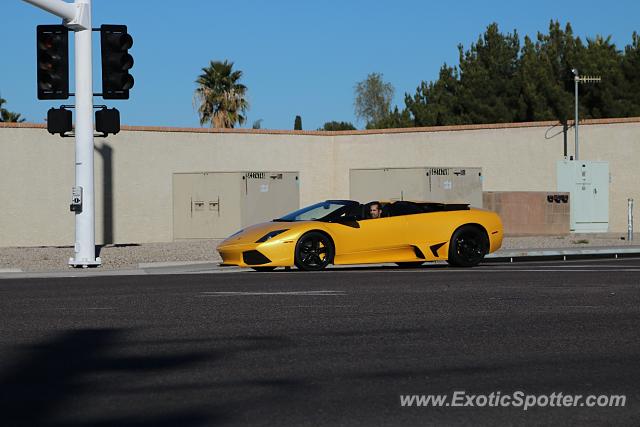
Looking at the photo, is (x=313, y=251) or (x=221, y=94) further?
(x=221, y=94)

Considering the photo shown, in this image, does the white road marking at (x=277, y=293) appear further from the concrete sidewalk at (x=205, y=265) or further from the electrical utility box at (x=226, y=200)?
the electrical utility box at (x=226, y=200)

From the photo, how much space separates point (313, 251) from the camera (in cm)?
1917

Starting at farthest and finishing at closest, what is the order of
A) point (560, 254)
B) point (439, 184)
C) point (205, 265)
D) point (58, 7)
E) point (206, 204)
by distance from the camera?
1. point (206, 204)
2. point (439, 184)
3. point (560, 254)
4. point (205, 265)
5. point (58, 7)

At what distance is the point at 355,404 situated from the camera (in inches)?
252

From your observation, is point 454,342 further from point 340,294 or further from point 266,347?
point 340,294

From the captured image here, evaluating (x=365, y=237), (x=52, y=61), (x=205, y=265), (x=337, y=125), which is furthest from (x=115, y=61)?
(x=337, y=125)

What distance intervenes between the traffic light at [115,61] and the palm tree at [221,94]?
4482 cm

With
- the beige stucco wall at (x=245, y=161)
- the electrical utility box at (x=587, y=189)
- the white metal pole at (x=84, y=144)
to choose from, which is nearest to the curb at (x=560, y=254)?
the white metal pole at (x=84, y=144)

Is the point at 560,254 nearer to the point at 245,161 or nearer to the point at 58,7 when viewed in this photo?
the point at 58,7

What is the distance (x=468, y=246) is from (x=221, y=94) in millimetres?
46839

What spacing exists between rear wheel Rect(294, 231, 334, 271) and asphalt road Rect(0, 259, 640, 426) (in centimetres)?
426

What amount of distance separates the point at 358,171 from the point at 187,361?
1102 inches

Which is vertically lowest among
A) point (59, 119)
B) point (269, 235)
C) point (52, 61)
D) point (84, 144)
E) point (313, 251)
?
point (313, 251)

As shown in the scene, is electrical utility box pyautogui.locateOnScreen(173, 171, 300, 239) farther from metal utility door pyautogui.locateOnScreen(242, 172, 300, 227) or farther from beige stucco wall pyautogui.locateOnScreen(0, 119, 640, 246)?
beige stucco wall pyautogui.locateOnScreen(0, 119, 640, 246)
